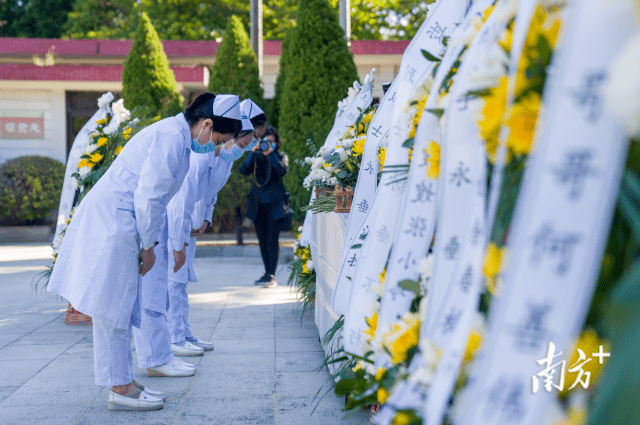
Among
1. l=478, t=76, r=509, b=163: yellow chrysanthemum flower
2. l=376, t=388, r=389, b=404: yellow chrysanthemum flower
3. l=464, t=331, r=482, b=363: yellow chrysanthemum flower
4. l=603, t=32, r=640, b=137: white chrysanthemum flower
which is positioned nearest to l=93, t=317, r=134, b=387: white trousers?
l=376, t=388, r=389, b=404: yellow chrysanthemum flower

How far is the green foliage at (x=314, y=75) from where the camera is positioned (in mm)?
10523

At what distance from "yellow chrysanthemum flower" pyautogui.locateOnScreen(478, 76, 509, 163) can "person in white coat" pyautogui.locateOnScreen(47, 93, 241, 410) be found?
1953 millimetres

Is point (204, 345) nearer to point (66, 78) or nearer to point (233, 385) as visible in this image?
point (233, 385)

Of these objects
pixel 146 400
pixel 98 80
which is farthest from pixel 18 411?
pixel 98 80

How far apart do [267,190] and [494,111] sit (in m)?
5.25

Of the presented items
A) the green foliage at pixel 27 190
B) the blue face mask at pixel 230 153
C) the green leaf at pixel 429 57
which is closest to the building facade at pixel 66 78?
the green foliage at pixel 27 190

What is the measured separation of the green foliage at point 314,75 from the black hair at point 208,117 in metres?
7.27

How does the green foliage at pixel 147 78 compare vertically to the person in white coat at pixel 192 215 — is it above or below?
above

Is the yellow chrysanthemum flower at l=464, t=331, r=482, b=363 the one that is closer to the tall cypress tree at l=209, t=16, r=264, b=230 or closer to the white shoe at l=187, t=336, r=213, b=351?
the white shoe at l=187, t=336, r=213, b=351

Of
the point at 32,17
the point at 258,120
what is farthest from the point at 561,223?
the point at 32,17

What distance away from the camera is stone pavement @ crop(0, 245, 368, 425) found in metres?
2.76

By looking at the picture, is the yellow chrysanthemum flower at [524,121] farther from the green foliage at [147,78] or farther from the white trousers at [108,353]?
the green foliage at [147,78]

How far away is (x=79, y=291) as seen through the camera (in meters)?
2.73

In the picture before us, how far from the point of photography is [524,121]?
0.98 metres
